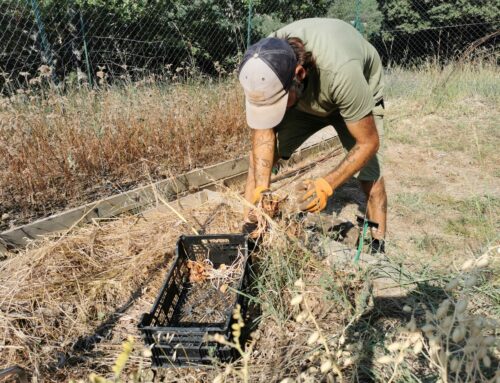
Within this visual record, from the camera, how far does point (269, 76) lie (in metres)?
1.97

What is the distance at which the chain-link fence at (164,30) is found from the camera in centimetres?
546

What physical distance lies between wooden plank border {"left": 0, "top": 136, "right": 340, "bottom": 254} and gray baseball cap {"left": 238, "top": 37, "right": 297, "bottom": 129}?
2.52 feet

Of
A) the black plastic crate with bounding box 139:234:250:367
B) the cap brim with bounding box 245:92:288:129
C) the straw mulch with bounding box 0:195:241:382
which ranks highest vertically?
the cap brim with bounding box 245:92:288:129

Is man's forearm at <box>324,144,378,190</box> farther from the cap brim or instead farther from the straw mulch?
the straw mulch

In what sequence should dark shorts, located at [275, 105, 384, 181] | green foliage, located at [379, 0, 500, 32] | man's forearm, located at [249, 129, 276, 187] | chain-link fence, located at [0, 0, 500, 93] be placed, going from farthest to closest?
green foliage, located at [379, 0, 500, 32] → chain-link fence, located at [0, 0, 500, 93] → dark shorts, located at [275, 105, 384, 181] → man's forearm, located at [249, 129, 276, 187]

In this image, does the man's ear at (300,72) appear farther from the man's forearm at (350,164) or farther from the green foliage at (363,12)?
the green foliage at (363,12)

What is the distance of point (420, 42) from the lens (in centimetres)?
1638

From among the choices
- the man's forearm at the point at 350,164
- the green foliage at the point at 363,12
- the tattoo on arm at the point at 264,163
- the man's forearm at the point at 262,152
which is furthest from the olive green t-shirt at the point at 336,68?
the green foliage at the point at 363,12

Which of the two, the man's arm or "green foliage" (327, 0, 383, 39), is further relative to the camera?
"green foliage" (327, 0, 383, 39)

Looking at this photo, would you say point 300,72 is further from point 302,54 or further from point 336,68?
point 336,68

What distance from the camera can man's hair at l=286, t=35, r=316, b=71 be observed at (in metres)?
2.17

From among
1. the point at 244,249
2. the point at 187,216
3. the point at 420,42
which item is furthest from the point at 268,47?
the point at 420,42

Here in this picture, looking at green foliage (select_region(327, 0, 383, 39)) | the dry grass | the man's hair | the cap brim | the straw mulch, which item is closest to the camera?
the dry grass

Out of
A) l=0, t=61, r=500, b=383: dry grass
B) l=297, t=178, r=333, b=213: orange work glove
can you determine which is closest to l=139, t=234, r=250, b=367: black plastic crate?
l=0, t=61, r=500, b=383: dry grass
